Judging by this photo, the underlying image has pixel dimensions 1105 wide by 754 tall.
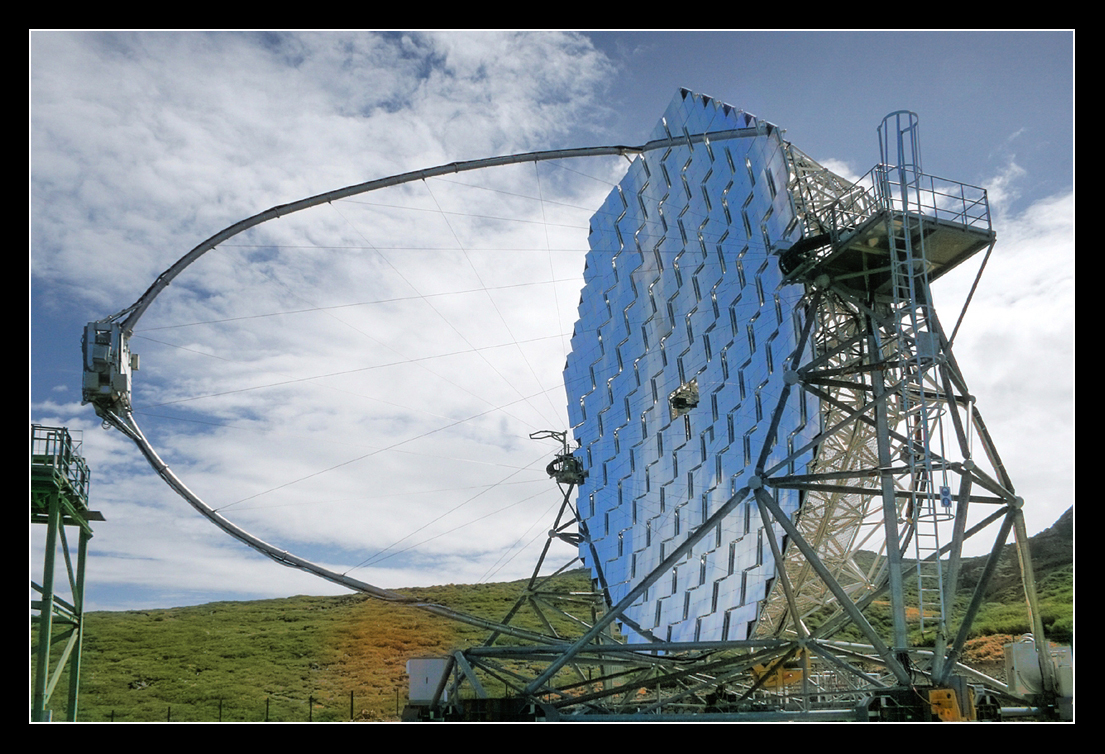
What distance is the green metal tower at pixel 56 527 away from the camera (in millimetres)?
26650

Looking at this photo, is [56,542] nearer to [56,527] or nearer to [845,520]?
[56,527]

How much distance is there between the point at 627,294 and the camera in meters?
31.2

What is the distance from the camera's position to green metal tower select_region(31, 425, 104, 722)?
1049 inches

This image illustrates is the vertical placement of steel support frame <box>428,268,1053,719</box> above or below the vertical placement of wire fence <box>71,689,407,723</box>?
above

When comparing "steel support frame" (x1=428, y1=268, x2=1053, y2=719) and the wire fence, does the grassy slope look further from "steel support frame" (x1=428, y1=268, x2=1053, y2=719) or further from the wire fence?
"steel support frame" (x1=428, y1=268, x2=1053, y2=719)

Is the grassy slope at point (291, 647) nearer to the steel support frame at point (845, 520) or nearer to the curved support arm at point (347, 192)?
the steel support frame at point (845, 520)

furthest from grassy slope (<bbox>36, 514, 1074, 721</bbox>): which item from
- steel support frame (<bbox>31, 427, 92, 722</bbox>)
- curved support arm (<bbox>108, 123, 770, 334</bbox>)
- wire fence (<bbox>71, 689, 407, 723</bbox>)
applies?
curved support arm (<bbox>108, 123, 770, 334</bbox>)

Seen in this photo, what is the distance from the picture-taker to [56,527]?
27.6 m

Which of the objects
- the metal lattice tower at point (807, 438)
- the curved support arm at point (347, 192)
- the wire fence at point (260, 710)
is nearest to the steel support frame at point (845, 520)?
the metal lattice tower at point (807, 438)

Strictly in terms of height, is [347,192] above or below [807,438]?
above

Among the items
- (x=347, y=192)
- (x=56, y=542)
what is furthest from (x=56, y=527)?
(x=347, y=192)

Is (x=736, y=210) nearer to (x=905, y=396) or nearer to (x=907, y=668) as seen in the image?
(x=905, y=396)
